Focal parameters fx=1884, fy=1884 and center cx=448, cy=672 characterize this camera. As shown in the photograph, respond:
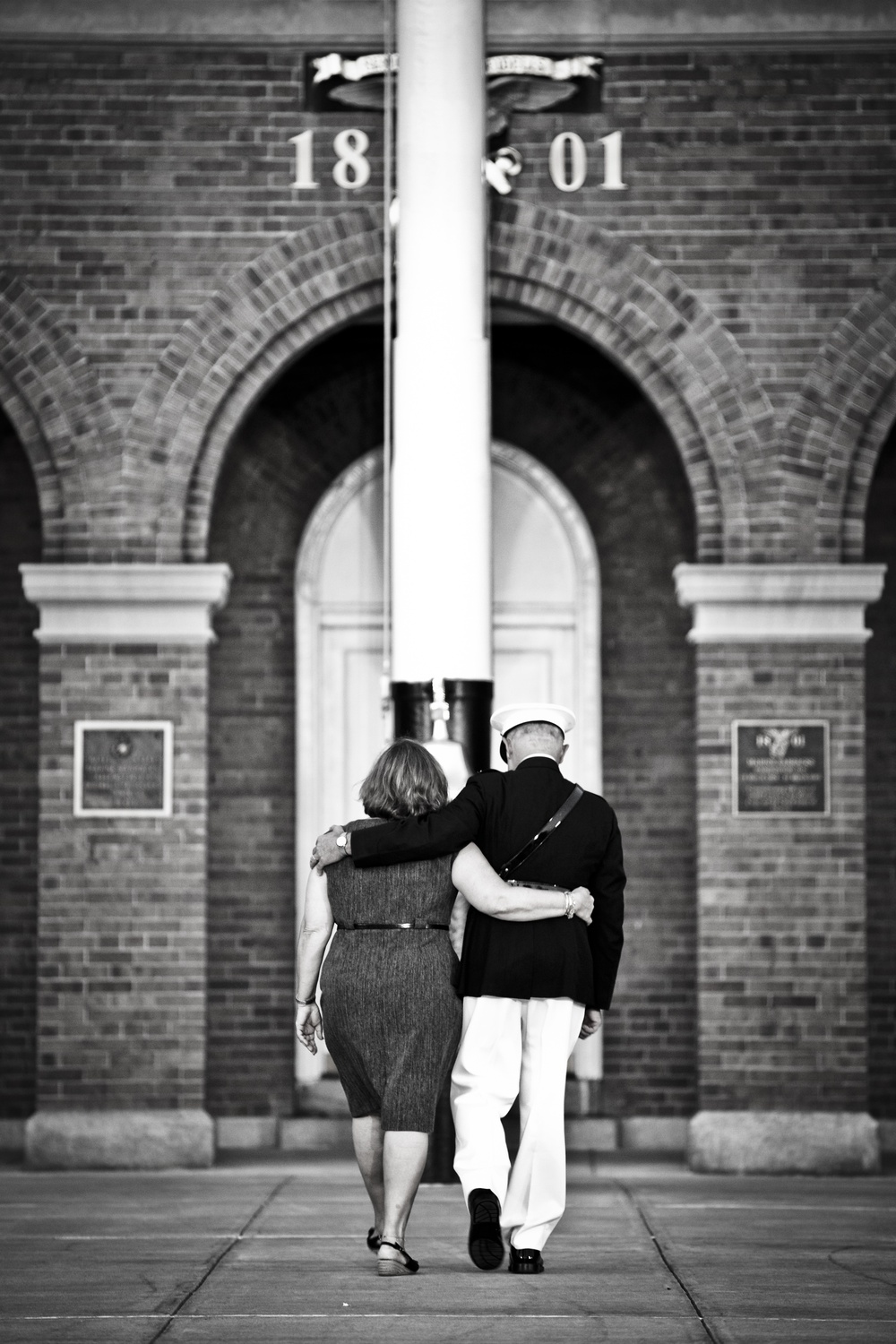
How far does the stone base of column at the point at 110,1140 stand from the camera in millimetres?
8664

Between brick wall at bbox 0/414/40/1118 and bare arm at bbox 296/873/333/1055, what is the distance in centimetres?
435

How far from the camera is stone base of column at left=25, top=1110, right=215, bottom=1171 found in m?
8.66

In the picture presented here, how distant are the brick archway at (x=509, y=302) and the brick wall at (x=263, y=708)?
861 millimetres

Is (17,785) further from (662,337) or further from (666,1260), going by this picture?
(666,1260)

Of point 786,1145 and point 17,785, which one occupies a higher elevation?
point 17,785

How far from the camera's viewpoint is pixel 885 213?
9180 mm

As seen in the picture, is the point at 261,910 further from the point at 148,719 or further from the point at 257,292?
the point at 257,292

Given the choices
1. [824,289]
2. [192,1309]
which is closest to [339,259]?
[824,289]

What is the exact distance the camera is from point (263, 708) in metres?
9.88

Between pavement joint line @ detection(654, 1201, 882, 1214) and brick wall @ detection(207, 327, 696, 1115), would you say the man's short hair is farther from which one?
brick wall @ detection(207, 327, 696, 1115)

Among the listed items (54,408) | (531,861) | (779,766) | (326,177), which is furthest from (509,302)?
(531,861)

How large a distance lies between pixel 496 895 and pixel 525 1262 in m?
1.08

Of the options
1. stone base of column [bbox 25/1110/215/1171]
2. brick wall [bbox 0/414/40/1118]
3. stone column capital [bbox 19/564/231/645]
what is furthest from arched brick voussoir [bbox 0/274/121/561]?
stone base of column [bbox 25/1110/215/1171]

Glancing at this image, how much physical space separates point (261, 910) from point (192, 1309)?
15.4ft
